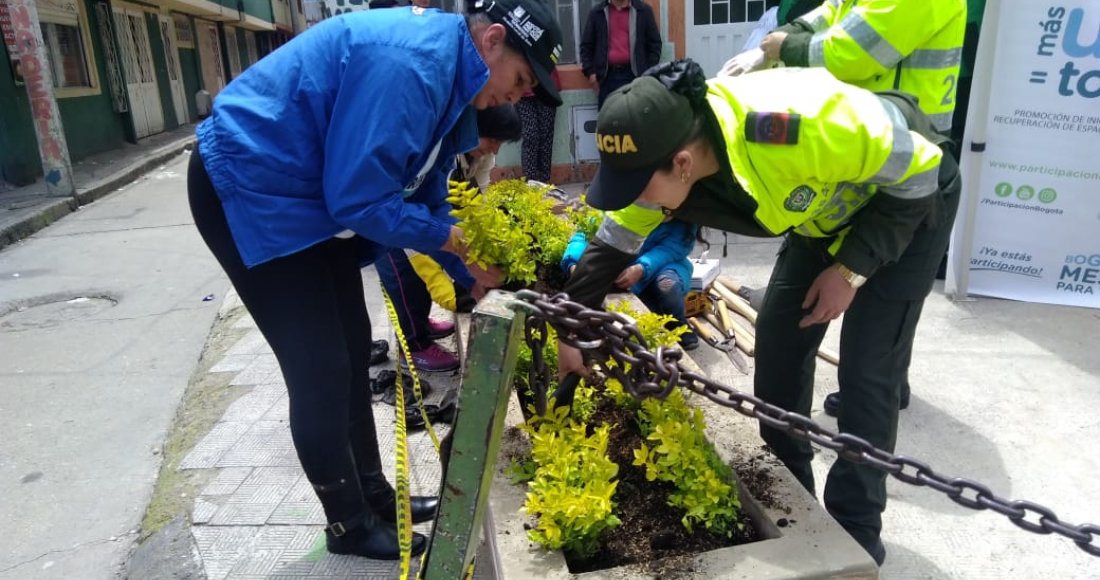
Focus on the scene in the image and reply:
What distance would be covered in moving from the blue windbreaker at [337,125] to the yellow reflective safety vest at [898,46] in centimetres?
144

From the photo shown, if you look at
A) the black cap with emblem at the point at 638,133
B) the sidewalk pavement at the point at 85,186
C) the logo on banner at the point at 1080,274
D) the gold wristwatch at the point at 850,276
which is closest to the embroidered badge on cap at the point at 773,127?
the black cap with emblem at the point at 638,133

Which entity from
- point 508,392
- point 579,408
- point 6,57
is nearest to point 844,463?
point 579,408

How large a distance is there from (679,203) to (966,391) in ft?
7.93

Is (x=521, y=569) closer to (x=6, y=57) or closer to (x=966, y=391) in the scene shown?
(x=966, y=391)

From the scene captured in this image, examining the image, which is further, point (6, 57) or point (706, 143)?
point (6, 57)

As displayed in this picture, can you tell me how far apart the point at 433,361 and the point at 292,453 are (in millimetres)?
932

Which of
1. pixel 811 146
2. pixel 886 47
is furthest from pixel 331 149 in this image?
pixel 886 47

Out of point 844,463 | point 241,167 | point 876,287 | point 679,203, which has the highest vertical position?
point 241,167

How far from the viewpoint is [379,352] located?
411 cm

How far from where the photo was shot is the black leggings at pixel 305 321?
2016 mm

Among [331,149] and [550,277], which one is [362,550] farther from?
[550,277]

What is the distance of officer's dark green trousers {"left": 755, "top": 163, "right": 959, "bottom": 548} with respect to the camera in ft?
6.87

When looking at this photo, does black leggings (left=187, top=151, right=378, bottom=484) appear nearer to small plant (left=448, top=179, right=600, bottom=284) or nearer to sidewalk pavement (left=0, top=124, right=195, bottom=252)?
small plant (left=448, top=179, right=600, bottom=284)

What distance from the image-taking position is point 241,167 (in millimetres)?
1904
